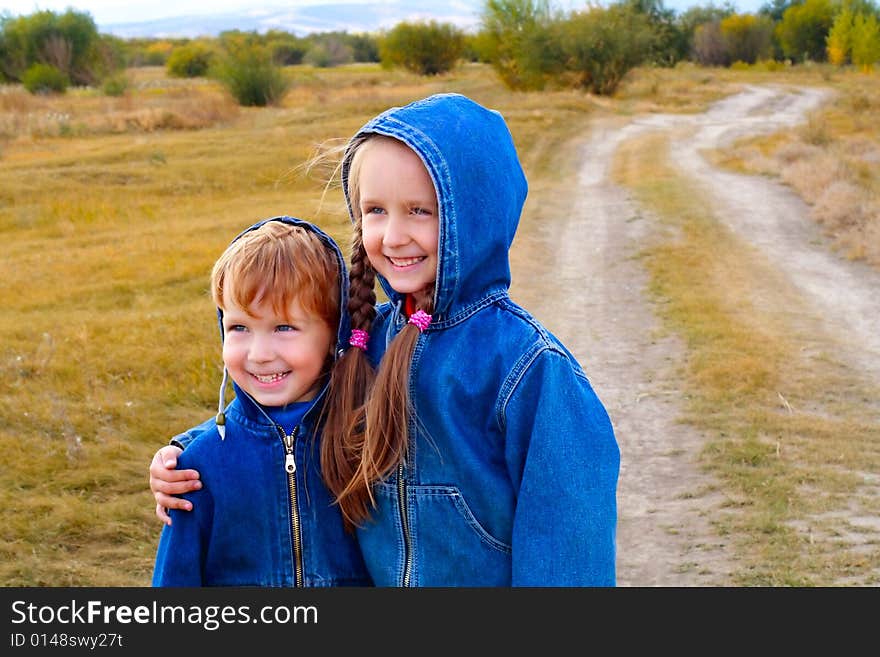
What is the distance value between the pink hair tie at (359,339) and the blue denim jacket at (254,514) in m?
0.04

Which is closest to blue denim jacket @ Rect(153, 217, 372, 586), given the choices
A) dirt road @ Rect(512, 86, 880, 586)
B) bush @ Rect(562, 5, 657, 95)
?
dirt road @ Rect(512, 86, 880, 586)

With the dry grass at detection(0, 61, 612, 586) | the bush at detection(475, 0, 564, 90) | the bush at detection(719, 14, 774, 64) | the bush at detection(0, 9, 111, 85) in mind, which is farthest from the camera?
the bush at detection(719, 14, 774, 64)

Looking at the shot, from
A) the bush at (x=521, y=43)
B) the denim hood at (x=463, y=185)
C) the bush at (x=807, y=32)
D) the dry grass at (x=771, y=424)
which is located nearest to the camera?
the denim hood at (x=463, y=185)

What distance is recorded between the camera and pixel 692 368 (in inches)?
271

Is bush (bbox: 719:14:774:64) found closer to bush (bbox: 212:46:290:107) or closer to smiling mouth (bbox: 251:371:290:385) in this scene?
bush (bbox: 212:46:290:107)

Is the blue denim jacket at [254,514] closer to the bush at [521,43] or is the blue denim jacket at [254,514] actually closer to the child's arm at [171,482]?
the child's arm at [171,482]

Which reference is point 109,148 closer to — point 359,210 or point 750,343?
point 750,343

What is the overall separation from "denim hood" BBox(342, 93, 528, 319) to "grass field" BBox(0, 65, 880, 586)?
67cm

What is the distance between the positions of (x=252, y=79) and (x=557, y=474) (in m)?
26.7

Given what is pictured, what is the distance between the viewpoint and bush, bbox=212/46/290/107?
27.1 metres

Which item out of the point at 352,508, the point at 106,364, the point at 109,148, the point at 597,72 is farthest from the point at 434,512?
the point at 597,72

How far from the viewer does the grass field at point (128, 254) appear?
4571mm

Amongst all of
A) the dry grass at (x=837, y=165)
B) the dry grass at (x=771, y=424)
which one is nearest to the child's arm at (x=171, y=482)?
the dry grass at (x=771, y=424)

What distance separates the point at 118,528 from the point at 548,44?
30618 mm
